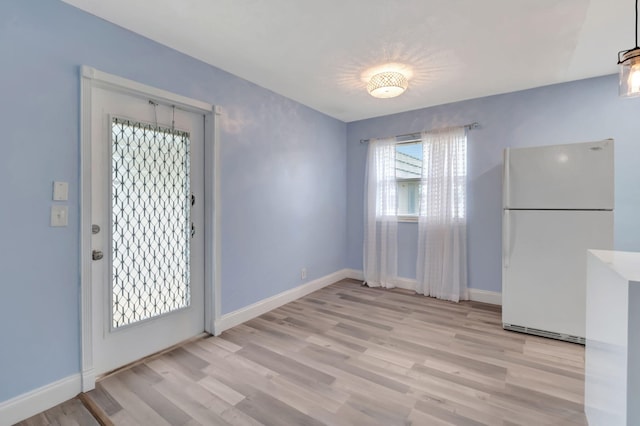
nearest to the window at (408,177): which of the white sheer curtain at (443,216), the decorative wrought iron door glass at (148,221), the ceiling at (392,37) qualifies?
the white sheer curtain at (443,216)

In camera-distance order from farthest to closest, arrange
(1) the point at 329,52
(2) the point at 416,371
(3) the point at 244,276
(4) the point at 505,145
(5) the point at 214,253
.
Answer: (4) the point at 505,145 → (3) the point at 244,276 → (5) the point at 214,253 → (1) the point at 329,52 → (2) the point at 416,371

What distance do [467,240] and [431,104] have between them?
6.07ft

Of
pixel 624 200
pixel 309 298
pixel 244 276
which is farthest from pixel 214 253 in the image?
pixel 624 200

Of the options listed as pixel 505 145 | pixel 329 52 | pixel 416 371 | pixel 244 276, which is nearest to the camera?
pixel 416 371

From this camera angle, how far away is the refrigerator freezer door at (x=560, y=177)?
8.18 feet

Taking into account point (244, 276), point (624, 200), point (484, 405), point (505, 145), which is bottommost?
point (484, 405)

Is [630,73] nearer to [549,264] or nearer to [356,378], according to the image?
[549,264]

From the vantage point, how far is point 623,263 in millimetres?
1236

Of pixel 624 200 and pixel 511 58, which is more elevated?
pixel 511 58

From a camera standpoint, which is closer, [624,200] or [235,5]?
[235,5]

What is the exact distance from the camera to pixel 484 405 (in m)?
1.80

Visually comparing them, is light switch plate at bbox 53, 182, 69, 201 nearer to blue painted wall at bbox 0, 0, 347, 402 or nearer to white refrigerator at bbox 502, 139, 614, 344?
blue painted wall at bbox 0, 0, 347, 402

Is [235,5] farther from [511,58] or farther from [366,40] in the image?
[511,58]

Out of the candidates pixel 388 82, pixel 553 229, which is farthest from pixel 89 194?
pixel 553 229
